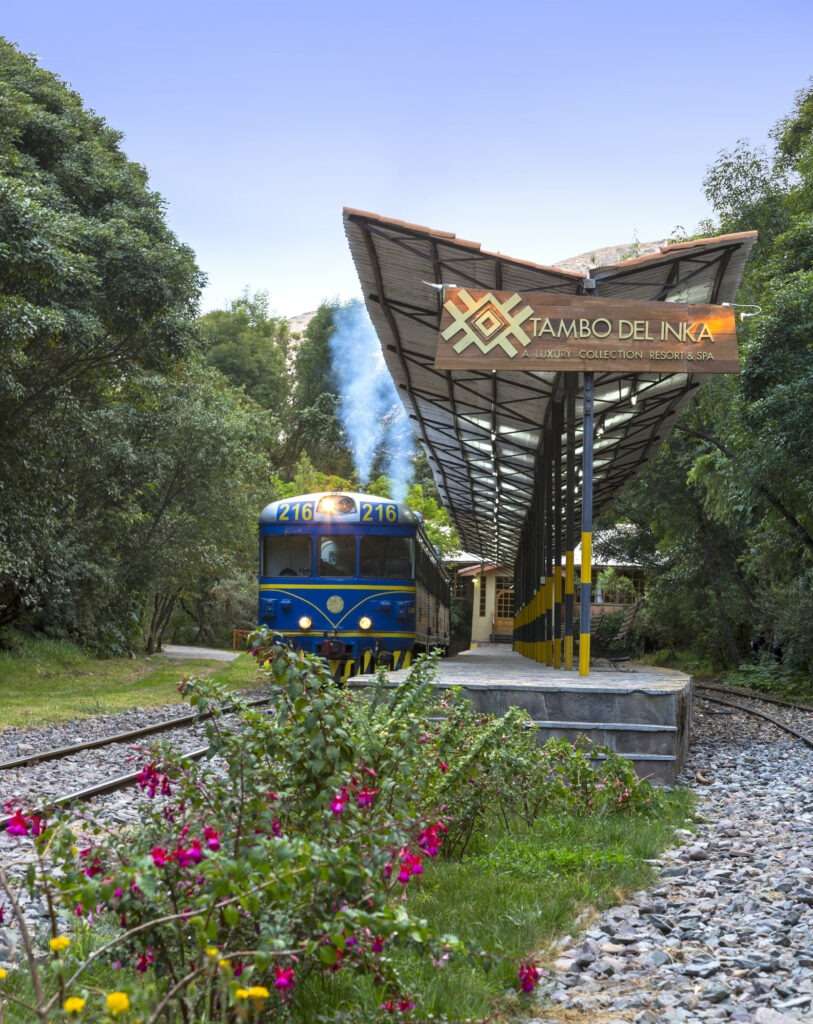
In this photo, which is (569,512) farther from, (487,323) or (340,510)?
(487,323)

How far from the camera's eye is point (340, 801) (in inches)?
136

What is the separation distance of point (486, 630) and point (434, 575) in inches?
1131

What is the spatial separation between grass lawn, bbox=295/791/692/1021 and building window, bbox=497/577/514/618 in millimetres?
44136

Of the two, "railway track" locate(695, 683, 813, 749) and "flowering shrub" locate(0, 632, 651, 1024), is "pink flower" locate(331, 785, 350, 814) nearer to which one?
"flowering shrub" locate(0, 632, 651, 1024)

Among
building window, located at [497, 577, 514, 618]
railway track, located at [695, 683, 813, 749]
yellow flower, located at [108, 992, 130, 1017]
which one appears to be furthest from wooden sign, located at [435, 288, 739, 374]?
building window, located at [497, 577, 514, 618]

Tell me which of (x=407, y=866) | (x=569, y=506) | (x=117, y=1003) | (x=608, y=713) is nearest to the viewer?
(x=117, y=1003)

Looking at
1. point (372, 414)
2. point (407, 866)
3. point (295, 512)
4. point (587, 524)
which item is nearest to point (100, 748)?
point (587, 524)

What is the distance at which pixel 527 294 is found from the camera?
11430 mm

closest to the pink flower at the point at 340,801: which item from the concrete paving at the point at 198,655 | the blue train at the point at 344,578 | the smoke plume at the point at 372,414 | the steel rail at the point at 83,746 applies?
the steel rail at the point at 83,746

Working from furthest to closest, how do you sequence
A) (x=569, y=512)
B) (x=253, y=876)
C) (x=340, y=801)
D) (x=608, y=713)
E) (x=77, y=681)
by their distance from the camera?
(x=77, y=681), (x=569, y=512), (x=608, y=713), (x=340, y=801), (x=253, y=876)

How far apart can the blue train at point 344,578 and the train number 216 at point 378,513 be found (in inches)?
0.6

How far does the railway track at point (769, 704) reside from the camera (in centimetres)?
1530

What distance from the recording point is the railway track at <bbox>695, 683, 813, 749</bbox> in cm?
1530

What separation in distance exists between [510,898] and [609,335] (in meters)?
7.44
